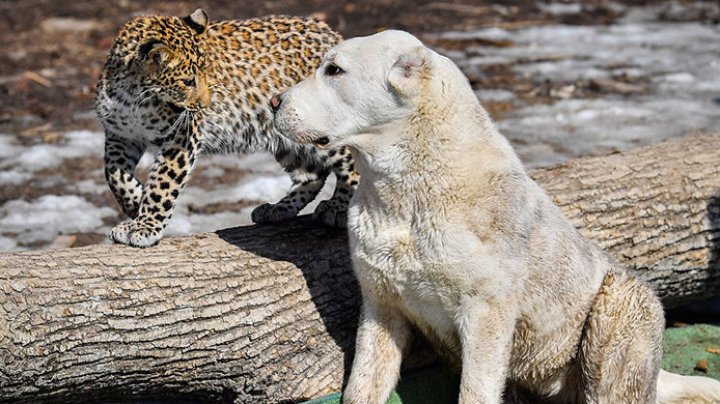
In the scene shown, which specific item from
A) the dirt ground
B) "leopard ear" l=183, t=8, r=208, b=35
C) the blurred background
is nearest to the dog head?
"leopard ear" l=183, t=8, r=208, b=35

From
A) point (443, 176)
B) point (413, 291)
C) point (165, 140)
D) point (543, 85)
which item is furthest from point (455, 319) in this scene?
point (543, 85)

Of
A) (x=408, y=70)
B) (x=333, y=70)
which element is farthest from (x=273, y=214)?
(x=408, y=70)

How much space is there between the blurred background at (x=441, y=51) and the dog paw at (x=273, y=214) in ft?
5.79

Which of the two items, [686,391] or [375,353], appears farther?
[686,391]

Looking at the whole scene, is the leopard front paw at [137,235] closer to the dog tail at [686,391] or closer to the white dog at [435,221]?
the white dog at [435,221]

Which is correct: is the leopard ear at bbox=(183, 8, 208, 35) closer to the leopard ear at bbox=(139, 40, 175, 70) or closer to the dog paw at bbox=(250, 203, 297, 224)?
the leopard ear at bbox=(139, 40, 175, 70)

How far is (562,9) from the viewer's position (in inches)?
586

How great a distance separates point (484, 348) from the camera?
177 inches

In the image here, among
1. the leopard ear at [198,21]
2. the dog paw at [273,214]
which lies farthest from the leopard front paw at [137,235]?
the leopard ear at [198,21]

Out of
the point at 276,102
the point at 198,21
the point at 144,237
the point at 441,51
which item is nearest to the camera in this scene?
the point at 276,102

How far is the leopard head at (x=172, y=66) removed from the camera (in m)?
5.59

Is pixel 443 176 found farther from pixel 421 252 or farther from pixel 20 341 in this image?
pixel 20 341

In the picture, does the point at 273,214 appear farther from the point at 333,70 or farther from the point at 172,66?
the point at 333,70

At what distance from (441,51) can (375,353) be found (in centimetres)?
798
